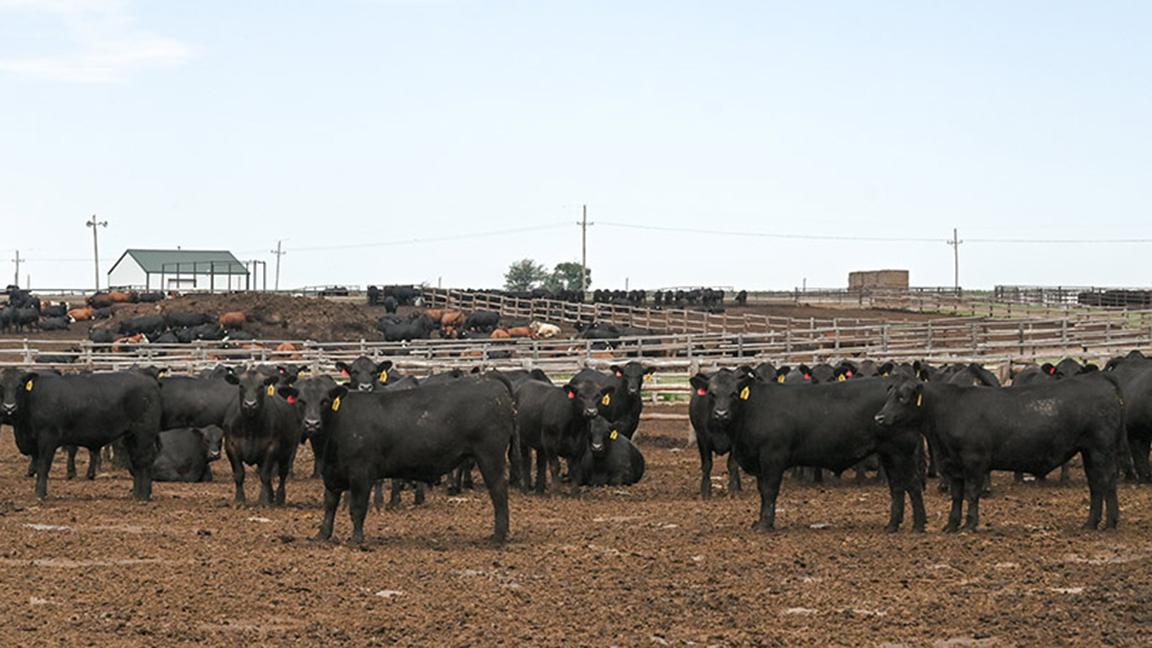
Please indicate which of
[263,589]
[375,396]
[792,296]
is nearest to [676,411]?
[375,396]

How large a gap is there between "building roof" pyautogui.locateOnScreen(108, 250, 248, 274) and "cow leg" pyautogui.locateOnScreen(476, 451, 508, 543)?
300 feet

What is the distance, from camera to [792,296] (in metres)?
86.4

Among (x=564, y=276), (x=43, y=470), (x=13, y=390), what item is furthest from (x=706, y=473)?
(x=564, y=276)

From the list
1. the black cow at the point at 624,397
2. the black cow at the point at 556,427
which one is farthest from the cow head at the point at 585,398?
the black cow at the point at 624,397

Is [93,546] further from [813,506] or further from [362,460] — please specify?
[813,506]

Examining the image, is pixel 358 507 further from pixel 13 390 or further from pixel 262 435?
pixel 13 390

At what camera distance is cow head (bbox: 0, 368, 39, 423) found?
15.9 m

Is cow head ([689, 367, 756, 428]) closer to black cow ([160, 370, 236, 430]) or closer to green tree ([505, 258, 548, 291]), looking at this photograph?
black cow ([160, 370, 236, 430])

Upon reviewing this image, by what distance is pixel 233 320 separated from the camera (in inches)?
2159

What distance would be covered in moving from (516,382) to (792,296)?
69113 millimetres

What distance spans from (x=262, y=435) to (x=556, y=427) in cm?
339

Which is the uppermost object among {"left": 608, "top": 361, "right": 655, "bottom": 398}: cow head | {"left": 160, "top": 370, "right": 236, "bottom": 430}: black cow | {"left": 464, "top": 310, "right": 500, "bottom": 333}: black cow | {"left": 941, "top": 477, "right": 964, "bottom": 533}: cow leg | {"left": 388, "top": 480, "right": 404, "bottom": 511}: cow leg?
{"left": 464, "top": 310, "right": 500, "bottom": 333}: black cow

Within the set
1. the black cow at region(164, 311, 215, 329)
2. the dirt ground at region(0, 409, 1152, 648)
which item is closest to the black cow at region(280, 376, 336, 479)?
the dirt ground at region(0, 409, 1152, 648)

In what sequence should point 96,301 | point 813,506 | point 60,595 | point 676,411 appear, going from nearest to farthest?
point 60,595 < point 813,506 < point 676,411 < point 96,301
